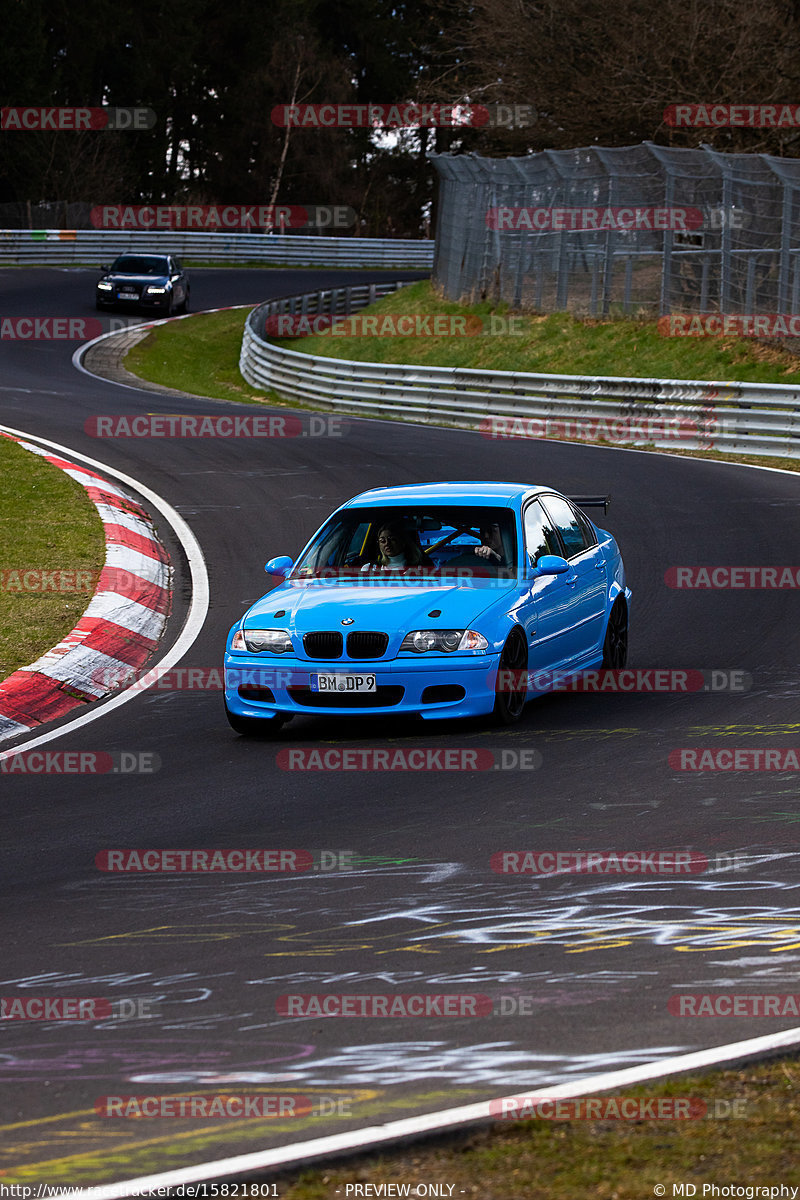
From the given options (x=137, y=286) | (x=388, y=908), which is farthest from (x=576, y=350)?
(x=388, y=908)

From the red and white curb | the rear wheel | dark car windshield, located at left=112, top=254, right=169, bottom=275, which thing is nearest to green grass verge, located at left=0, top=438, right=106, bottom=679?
the red and white curb

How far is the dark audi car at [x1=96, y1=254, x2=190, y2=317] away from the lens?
4431cm

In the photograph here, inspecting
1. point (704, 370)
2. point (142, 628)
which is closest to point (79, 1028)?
point (142, 628)

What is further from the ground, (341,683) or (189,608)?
(341,683)

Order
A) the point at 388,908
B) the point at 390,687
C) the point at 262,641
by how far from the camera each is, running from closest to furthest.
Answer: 1. the point at 388,908
2. the point at 390,687
3. the point at 262,641

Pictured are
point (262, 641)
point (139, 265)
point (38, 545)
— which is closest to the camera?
point (262, 641)

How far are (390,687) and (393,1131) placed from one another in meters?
5.53

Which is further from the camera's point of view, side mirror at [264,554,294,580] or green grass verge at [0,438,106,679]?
green grass verge at [0,438,106,679]

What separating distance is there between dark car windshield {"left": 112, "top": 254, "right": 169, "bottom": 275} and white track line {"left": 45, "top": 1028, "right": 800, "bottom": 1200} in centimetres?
4190

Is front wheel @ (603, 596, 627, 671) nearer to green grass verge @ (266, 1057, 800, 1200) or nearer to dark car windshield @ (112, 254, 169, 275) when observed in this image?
green grass verge @ (266, 1057, 800, 1200)

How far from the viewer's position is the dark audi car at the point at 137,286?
4431cm

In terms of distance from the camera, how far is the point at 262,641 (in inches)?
392

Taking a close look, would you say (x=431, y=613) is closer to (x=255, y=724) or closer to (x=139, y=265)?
(x=255, y=724)

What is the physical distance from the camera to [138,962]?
5.82 meters
